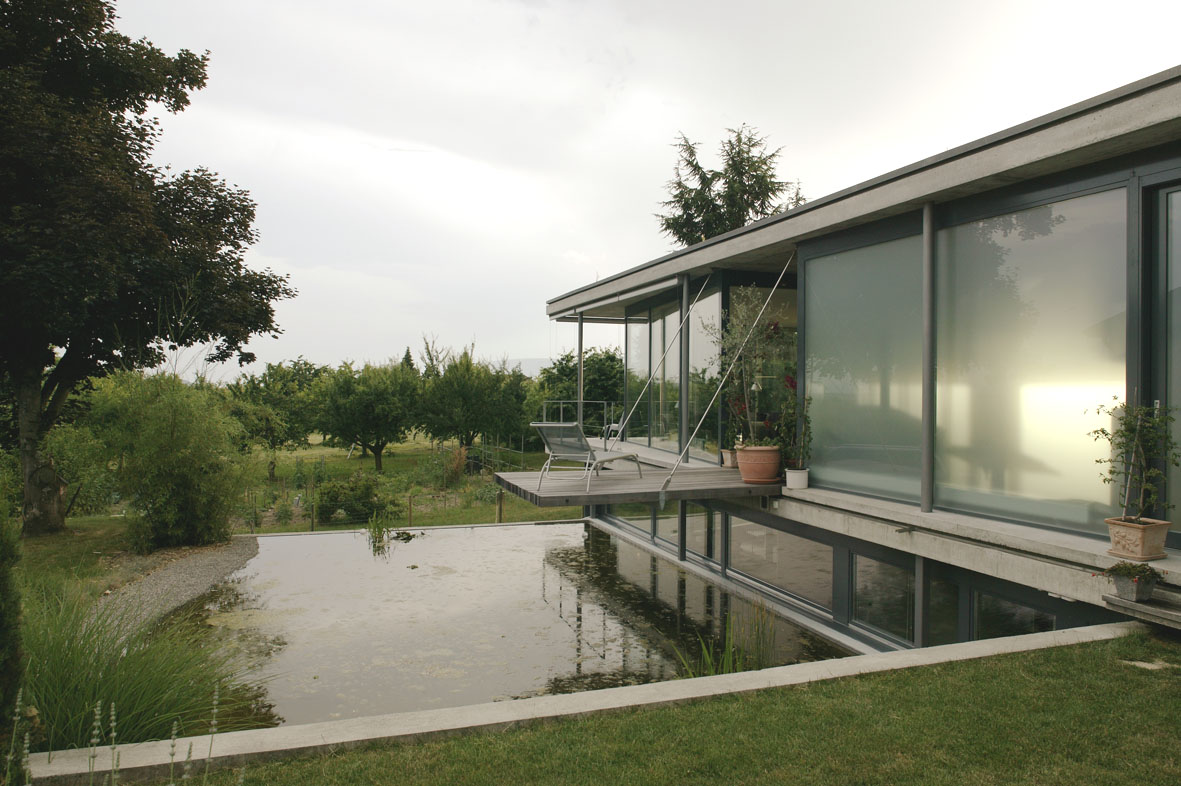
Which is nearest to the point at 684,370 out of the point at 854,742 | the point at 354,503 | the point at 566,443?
the point at 566,443

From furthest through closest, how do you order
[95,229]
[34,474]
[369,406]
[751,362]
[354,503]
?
1. [369,406]
2. [354,503]
3. [34,474]
4. [95,229]
5. [751,362]

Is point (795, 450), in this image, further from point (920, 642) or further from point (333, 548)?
point (333, 548)

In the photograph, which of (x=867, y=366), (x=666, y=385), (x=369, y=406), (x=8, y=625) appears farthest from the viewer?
(x=369, y=406)

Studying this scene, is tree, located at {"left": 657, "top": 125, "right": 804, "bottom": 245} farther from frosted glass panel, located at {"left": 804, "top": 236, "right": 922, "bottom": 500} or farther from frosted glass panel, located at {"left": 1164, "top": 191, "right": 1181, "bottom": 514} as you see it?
frosted glass panel, located at {"left": 1164, "top": 191, "right": 1181, "bottom": 514}

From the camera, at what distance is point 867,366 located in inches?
269

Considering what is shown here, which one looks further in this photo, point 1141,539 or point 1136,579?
point 1141,539

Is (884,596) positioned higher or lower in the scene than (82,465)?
lower

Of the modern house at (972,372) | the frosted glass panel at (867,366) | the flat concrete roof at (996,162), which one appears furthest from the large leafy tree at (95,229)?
the frosted glass panel at (867,366)

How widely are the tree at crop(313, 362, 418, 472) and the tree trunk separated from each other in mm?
11826

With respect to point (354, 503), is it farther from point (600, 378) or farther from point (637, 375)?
point (600, 378)

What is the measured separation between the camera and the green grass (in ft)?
9.11

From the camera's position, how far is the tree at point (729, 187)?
2491 cm

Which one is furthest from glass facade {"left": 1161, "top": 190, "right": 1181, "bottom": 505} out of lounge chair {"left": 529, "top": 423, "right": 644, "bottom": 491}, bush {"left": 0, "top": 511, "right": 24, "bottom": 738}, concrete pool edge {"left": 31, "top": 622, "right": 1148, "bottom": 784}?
bush {"left": 0, "top": 511, "right": 24, "bottom": 738}

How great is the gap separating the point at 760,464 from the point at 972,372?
101 inches
